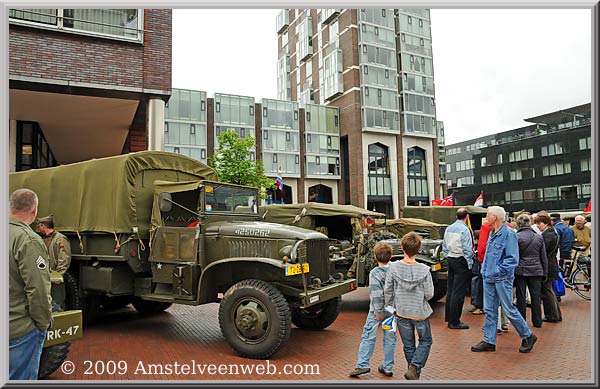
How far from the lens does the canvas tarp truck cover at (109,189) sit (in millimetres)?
7109

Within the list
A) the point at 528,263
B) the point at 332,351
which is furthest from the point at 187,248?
the point at 528,263

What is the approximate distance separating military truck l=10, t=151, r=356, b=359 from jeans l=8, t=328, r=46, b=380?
2.58 m

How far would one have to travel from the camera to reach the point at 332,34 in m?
45.7

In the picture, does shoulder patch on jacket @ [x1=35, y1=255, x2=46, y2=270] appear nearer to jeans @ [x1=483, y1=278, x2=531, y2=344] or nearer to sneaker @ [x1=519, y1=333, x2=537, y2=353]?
jeans @ [x1=483, y1=278, x2=531, y2=344]

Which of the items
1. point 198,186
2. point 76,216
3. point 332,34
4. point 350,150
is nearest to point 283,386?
point 198,186

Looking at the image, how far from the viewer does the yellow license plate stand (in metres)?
5.86

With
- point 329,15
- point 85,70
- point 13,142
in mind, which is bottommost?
point 13,142

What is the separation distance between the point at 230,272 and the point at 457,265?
3.49 m

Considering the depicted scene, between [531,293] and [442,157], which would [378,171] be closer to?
[442,157]

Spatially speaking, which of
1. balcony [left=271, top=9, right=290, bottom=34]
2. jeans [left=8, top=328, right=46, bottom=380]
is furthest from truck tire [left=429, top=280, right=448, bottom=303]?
balcony [left=271, top=9, right=290, bottom=34]

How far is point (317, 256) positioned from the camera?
668cm

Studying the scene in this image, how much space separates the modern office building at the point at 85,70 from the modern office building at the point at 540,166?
3813cm

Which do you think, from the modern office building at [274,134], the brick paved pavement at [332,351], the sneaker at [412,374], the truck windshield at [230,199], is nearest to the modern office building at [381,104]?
the modern office building at [274,134]

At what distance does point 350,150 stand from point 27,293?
41.0m
